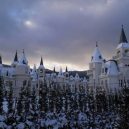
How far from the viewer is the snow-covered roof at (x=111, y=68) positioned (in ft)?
218

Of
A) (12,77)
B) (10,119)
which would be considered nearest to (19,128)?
(10,119)

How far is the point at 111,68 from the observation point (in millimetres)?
66938

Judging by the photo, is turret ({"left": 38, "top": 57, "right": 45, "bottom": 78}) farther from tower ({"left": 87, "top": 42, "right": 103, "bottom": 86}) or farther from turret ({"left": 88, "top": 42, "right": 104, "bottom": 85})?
turret ({"left": 88, "top": 42, "right": 104, "bottom": 85})

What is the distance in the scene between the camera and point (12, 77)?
249ft

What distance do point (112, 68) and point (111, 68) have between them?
262mm

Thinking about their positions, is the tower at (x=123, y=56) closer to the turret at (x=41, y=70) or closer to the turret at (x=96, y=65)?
the turret at (x=96, y=65)

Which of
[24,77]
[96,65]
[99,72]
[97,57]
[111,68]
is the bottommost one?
[24,77]

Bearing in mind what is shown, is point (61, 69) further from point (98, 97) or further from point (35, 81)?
point (98, 97)

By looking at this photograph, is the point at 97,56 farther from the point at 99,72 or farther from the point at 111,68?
the point at 111,68

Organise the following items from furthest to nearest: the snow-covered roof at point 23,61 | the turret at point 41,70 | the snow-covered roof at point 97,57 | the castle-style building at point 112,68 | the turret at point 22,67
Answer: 1. the turret at point 41,70
2. the snow-covered roof at point 23,61
3. the turret at point 22,67
4. the snow-covered roof at point 97,57
5. the castle-style building at point 112,68

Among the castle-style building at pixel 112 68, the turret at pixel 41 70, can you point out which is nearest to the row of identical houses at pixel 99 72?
the castle-style building at pixel 112 68

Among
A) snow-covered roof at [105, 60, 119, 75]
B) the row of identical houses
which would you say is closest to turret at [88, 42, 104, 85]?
the row of identical houses

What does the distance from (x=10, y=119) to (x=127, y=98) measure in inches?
298

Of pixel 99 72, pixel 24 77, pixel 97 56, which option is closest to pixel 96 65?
pixel 99 72
